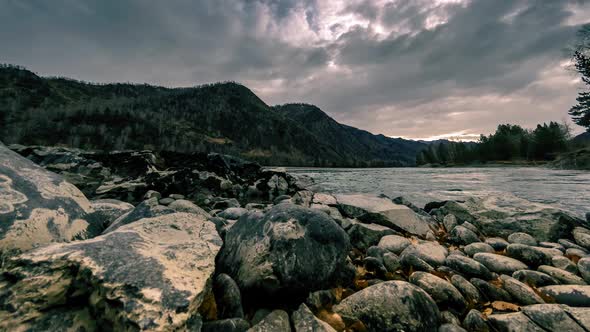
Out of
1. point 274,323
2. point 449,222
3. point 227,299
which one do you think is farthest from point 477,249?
point 227,299

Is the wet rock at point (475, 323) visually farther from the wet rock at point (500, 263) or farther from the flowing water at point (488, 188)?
the flowing water at point (488, 188)

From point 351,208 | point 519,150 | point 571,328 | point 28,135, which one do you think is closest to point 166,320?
point 571,328

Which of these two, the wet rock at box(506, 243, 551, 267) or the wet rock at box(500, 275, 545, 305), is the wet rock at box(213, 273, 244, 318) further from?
the wet rock at box(506, 243, 551, 267)

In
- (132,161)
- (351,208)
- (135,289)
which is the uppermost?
(132,161)

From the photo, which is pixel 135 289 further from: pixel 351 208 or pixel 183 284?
pixel 351 208

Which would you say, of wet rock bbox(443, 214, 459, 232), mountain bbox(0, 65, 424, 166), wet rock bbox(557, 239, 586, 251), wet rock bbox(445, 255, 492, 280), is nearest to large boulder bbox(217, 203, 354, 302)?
wet rock bbox(445, 255, 492, 280)

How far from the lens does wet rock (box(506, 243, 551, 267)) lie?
12.2 ft

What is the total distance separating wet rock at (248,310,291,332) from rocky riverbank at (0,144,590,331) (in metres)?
0.01

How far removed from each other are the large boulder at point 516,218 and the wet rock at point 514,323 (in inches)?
151

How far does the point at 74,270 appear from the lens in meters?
1.79

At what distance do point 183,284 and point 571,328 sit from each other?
152 inches

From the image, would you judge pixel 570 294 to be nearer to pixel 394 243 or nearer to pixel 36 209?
pixel 394 243

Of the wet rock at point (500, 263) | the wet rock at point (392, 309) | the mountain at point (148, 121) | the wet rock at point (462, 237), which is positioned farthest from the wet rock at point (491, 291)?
the mountain at point (148, 121)

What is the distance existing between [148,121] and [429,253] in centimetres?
12461
